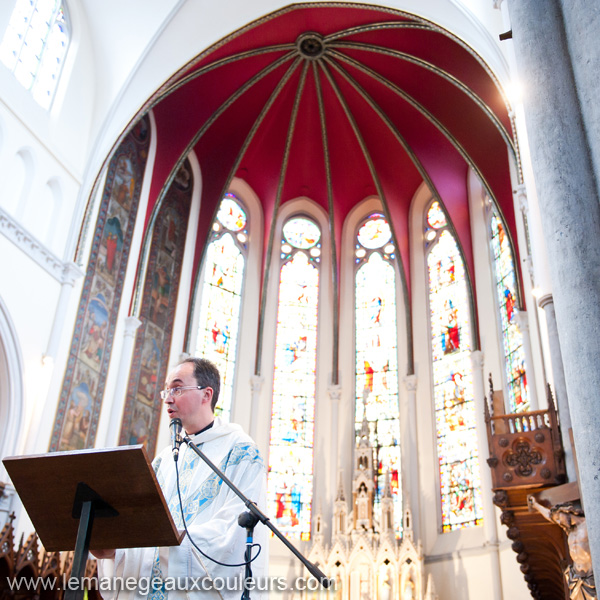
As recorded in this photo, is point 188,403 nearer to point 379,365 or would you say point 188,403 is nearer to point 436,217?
point 379,365

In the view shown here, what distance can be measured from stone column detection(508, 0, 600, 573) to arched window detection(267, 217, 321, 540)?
401 inches

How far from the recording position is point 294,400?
13664 mm

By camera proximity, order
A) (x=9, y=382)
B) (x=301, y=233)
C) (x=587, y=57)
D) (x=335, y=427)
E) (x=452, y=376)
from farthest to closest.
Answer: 1. (x=301, y=233)
2. (x=335, y=427)
3. (x=452, y=376)
4. (x=9, y=382)
5. (x=587, y=57)

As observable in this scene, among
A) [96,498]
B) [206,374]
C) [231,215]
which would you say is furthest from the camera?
[231,215]

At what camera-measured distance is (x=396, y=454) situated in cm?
1272

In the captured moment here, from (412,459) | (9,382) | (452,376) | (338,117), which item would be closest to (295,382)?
(412,459)

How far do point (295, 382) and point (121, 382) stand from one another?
3.84 metres

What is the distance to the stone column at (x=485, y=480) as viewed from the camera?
34.0 feet

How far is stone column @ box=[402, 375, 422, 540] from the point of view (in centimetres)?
1190

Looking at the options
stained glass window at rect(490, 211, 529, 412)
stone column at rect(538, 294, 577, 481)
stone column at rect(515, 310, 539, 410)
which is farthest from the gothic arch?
stained glass window at rect(490, 211, 529, 412)

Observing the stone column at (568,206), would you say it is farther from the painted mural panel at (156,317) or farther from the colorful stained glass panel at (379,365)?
the colorful stained glass panel at (379,365)

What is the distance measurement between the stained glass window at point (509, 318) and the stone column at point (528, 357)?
133mm

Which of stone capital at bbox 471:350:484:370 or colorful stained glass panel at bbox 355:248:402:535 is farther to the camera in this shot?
colorful stained glass panel at bbox 355:248:402:535

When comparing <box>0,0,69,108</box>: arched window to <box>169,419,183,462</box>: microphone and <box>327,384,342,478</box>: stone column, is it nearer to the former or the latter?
<box>327,384,342,478</box>: stone column
